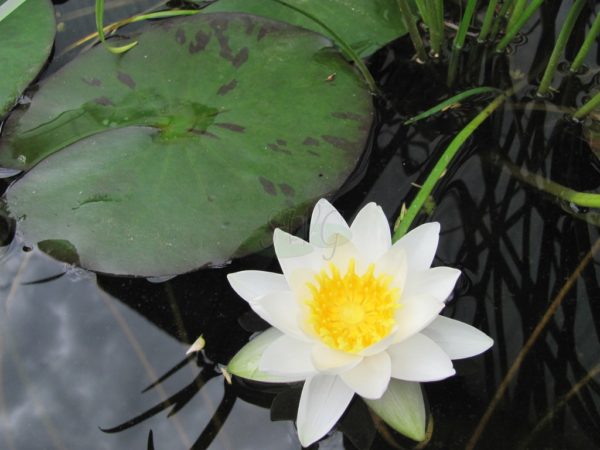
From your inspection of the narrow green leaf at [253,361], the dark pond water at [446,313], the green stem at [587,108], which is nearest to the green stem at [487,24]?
the dark pond water at [446,313]

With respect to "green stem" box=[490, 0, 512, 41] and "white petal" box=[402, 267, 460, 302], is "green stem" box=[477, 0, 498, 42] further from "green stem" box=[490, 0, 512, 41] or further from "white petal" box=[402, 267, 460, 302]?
"white petal" box=[402, 267, 460, 302]

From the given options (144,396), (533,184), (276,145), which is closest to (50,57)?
(276,145)

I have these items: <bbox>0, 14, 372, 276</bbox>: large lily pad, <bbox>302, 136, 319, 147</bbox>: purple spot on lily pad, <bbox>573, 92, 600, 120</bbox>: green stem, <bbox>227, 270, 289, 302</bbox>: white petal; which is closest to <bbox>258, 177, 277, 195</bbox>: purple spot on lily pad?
<bbox>0, 14, 372, 276</bbox>: large lily pad

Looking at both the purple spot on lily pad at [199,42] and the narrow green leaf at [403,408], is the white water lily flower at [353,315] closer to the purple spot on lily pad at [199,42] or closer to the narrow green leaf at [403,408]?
the narrow green leaf at [403,408]

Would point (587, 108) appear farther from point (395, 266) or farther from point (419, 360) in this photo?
point (419, 360)

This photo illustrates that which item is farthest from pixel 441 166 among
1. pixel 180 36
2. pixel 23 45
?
pixel 23 45

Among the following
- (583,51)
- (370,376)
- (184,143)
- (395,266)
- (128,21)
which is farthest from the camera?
(128,21)
